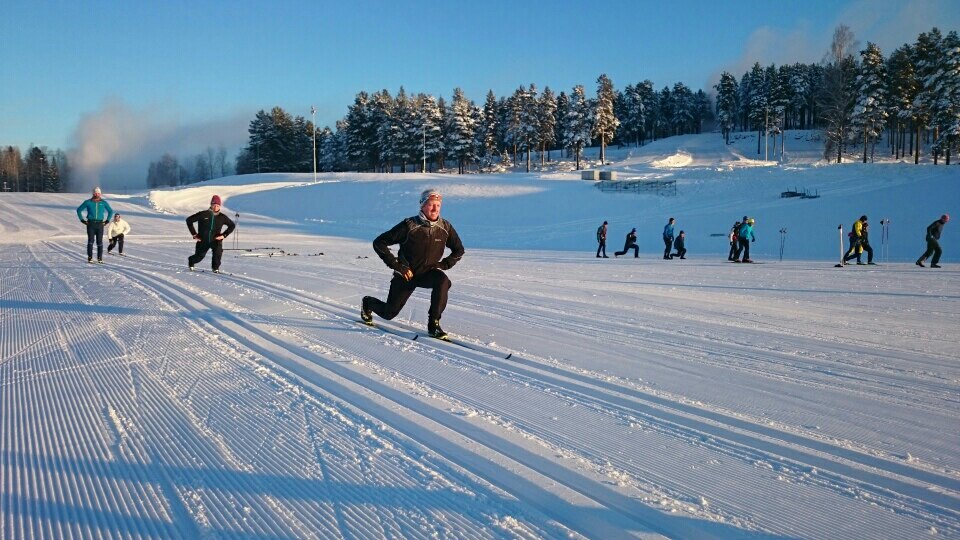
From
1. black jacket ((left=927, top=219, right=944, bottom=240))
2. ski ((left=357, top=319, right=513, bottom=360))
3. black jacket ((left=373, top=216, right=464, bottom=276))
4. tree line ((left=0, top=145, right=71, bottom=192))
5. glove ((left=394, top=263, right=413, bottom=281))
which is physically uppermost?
tree line ((left=0, top=145, right=71, bottom=192))

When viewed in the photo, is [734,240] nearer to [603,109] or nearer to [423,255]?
[423,255]

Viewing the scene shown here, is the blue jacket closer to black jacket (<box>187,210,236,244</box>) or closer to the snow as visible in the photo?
the snow

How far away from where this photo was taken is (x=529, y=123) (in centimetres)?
7562

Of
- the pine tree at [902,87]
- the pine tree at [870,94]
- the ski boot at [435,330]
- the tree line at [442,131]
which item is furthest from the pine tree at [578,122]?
the ski boot at [435,330]

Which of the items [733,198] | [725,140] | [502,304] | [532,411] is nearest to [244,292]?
[502,304]

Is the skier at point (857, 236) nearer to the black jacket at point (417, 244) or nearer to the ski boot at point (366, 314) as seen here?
the black jacket at point (417, 244)

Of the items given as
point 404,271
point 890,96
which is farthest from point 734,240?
point 890,96

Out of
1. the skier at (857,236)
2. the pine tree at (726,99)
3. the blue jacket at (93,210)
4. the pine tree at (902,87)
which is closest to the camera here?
the blue jacket at (93,210)

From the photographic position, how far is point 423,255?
6.70 metres

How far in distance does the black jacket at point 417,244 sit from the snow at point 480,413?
92cm

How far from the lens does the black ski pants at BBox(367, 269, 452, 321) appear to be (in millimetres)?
6742

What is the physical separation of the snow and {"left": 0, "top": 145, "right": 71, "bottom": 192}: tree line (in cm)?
12784

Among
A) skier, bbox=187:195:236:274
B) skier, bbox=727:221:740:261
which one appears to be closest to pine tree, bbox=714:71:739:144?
skier, bbox=727:221:740:261

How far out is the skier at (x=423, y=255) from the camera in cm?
654
